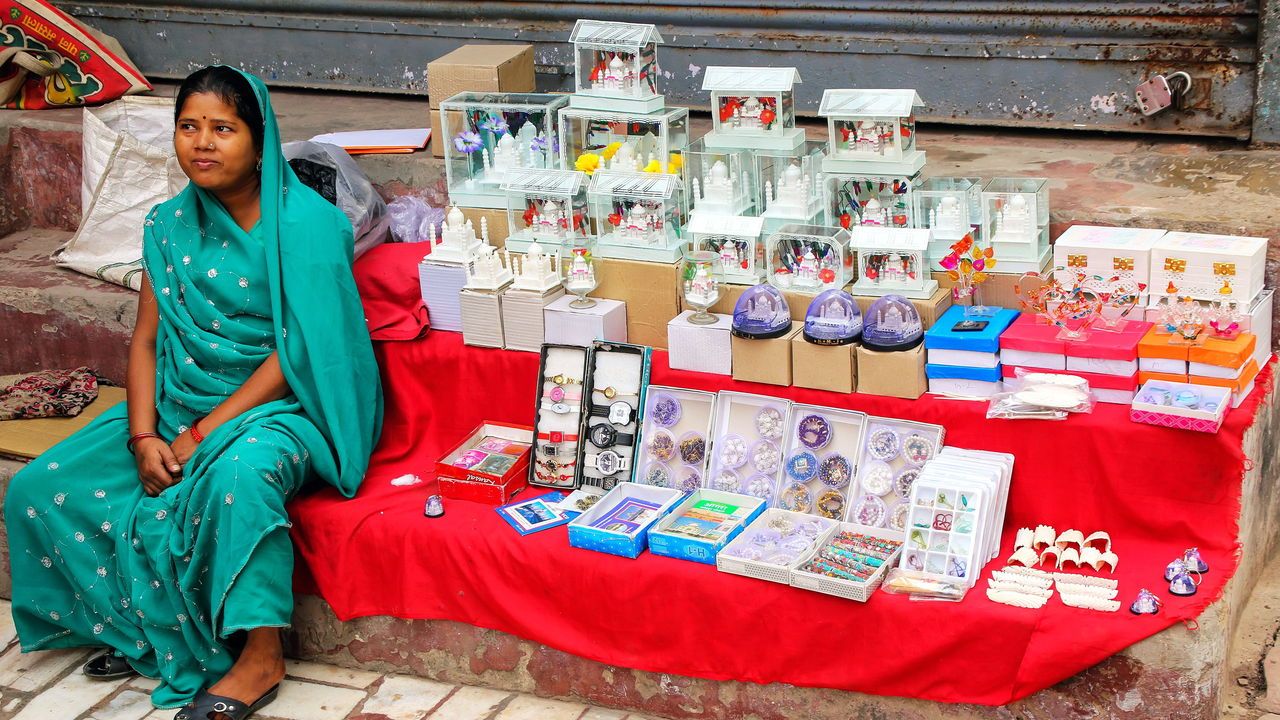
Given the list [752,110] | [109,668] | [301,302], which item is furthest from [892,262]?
[109,668]

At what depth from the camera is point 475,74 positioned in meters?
4.92

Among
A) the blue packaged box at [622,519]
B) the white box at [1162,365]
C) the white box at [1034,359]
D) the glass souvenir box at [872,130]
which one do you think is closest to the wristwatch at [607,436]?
the blue packaged box at [622,519]

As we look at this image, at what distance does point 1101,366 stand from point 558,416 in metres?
1.57

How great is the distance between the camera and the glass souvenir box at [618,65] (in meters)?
4.42

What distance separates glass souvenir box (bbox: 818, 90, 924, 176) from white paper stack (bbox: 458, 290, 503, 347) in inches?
43.9

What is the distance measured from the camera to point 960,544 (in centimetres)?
352

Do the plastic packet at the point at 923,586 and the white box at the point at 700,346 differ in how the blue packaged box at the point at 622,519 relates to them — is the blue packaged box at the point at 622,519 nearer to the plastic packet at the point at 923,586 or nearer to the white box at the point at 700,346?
the white box at the point at 700,346

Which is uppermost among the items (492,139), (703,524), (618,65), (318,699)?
(618,65)

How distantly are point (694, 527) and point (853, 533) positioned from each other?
431 millimetres

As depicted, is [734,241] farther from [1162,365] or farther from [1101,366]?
[1162,365]

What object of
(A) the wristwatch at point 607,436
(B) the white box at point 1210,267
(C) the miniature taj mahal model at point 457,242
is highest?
(C) the miniature taj mahal model at point 457,242

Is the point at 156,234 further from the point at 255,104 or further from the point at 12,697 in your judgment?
the point at 12,697

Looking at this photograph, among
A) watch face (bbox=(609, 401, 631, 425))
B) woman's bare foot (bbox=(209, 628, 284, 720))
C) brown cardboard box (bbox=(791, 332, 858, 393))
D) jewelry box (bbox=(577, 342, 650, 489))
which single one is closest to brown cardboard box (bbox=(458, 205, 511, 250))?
jewelry box (bbox=(577, 342, 650, 489))

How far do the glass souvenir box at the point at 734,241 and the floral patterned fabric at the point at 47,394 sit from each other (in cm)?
225
